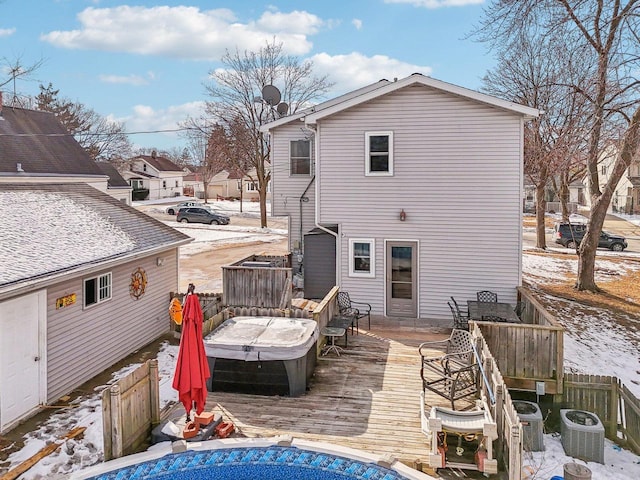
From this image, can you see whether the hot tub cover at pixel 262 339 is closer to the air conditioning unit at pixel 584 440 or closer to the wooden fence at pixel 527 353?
the wooden fence at pixel 527 353

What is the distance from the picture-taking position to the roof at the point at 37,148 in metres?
23.9

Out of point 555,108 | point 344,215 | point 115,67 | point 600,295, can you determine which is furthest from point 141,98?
point 600,295

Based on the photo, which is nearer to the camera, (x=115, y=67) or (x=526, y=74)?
(x=115, y=67)

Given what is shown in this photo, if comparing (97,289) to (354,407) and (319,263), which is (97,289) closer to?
(354,407)

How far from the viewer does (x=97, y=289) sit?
10.8 m

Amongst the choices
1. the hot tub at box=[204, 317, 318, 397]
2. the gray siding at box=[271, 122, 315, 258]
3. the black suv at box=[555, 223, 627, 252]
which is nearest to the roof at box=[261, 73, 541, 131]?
the gray siding at box=[271, 122, 315, 258]

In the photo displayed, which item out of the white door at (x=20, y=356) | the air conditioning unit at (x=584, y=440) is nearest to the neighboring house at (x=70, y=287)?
the white door at (x=20, y=356)

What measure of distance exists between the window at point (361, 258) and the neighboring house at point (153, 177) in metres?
49.4

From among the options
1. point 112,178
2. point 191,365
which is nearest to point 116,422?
point 191,365

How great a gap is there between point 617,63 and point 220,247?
20504mm

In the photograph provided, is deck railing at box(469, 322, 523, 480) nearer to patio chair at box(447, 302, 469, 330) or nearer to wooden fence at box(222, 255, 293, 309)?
patio chair at box(447, 302, 469, 330)

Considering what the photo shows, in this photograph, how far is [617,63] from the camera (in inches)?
619

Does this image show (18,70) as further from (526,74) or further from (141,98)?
(526,74)

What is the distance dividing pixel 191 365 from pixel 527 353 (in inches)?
246
